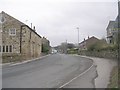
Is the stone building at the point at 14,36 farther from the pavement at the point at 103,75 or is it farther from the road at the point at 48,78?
the road at the point at 48,78

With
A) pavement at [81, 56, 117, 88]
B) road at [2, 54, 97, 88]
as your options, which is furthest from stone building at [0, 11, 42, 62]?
road at [2, 54, 97, 88]

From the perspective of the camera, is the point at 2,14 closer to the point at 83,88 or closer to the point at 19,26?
the point at 19,26

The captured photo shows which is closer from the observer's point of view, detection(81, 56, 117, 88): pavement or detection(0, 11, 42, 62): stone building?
detection(81, 56, 117, 88): pavement

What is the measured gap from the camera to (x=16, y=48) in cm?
4403

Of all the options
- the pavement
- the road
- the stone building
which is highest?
the stone building

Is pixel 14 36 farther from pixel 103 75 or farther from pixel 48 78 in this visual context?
pixel 48 78

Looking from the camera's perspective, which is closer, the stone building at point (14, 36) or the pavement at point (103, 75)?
the pavement at point (103, 75)

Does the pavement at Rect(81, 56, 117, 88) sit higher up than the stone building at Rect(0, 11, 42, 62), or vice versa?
the stone building at Rect(0, 11, 42, 62)

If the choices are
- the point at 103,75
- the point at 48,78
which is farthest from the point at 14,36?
the point at 48,78

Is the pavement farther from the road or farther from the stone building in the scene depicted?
the stone building

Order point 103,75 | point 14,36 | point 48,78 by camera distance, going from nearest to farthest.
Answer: point 48,78 → point 103,75 → point 14,36

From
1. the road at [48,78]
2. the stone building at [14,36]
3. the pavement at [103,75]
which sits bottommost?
the road at [48,78]

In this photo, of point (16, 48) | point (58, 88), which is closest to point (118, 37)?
point (58, 88)

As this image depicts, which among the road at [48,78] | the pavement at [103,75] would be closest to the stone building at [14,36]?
the pavement at [103,75]
